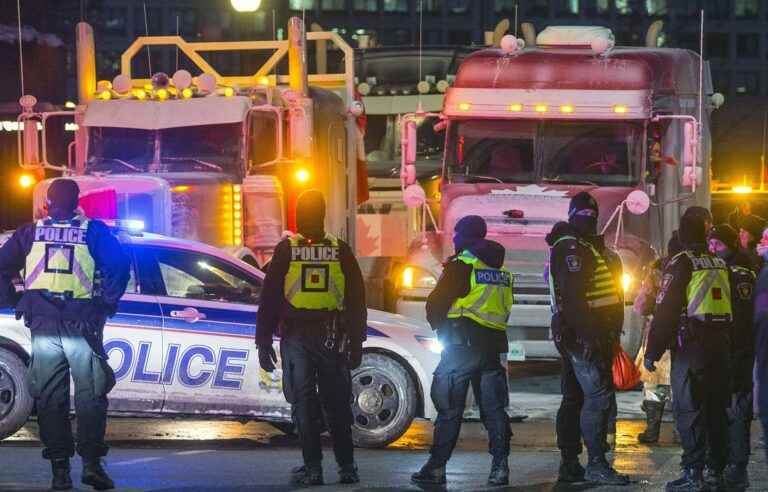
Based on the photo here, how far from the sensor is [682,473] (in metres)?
9.79

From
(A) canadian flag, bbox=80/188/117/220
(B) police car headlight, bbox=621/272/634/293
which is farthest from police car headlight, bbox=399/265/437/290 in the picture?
(A) canadian flag, bbox=80/188/117/220

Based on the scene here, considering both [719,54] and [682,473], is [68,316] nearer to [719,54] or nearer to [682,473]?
[682,473]

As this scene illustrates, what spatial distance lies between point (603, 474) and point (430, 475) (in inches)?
39.1

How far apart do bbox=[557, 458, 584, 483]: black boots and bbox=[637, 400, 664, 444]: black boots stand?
7.68ft

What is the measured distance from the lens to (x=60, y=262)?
8.56m

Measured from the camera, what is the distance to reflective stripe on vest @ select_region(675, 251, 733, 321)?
881 cm

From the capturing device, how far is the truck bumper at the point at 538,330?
561 inches

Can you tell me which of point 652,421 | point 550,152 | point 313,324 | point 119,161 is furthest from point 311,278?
point 119,161

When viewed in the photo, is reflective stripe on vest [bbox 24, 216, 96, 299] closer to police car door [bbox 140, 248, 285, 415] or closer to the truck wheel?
police car door [bbox 140, 248, 285, 415]

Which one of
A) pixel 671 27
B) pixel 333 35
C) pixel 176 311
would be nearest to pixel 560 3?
pixel 671 27

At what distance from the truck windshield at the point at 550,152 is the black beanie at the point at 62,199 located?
6790 mm

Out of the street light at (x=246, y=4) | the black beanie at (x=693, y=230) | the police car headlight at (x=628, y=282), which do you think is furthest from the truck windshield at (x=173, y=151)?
the black beanie at (x=693, y=230)

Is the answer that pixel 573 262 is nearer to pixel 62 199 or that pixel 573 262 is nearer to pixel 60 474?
pixel 62 199

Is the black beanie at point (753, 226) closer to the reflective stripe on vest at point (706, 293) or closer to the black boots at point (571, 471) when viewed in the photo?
the reflective stripe on vest at point (706, 293)
